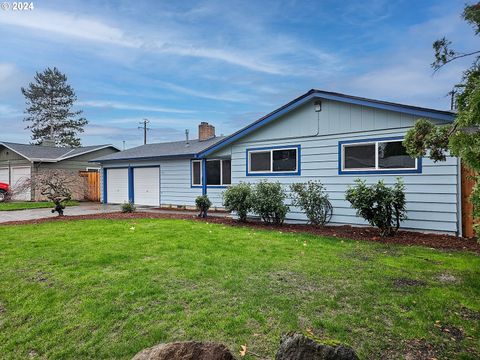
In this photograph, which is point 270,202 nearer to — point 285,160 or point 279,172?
point 279,172

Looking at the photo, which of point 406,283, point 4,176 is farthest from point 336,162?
point 4,176

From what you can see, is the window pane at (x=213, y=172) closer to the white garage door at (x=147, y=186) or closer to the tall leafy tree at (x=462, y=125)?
the white garage door at (x=147, y=186)

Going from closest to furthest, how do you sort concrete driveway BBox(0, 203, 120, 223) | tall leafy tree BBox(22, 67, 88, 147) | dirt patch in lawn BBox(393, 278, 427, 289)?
dirt patch in lawn BBox(393, 278, 427, 289)
concrete driveway BBox(0, 203, 120, 223)
tall leafy tree BBox(22, 67, 88, 147)

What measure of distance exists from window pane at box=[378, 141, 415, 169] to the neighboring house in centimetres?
1860

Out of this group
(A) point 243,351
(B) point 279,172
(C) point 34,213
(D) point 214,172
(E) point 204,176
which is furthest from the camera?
(E) point 204,176

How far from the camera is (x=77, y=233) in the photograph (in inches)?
325

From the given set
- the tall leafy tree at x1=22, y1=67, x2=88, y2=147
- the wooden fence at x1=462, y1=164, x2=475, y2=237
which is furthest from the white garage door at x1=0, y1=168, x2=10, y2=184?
the wooden fence at x1=462, y1=164, x2=475, y2=237

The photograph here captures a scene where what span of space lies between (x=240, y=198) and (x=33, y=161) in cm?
1680

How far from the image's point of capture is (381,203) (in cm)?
794

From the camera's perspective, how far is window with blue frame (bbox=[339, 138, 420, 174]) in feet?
28.2

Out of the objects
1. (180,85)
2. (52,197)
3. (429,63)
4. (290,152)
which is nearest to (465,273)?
(429,63)

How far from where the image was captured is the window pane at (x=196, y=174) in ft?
51.1

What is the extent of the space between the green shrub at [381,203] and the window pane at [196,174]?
8736 mm

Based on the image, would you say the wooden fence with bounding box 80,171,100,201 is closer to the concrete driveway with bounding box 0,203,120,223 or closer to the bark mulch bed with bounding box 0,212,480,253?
the concrete driveway with bounding box 0,203,120,223
